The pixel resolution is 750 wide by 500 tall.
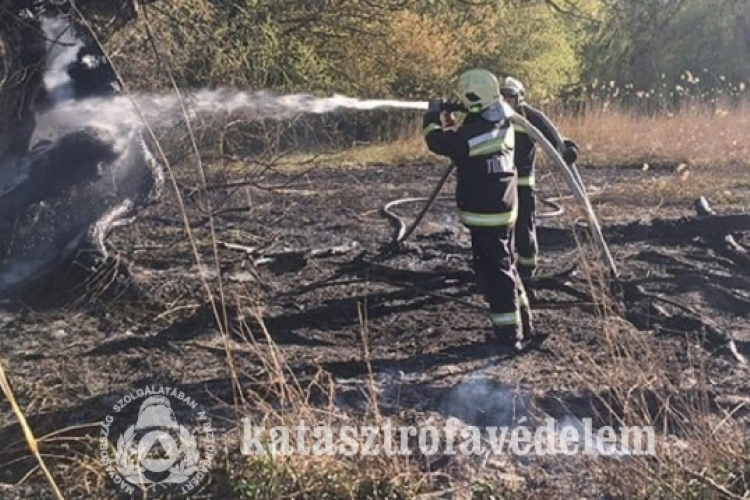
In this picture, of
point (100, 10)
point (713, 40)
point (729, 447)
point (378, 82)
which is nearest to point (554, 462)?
point (729, 447)

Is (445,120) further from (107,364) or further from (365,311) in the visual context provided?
(107,364)

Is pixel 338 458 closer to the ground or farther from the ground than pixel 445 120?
closer to the ground

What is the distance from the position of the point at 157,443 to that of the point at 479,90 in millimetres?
2601

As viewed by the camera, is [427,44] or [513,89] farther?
[427,44]

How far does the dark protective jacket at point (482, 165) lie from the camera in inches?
207

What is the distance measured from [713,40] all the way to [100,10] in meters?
22.8

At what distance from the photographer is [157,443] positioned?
3.99 m

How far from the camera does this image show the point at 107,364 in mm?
4957

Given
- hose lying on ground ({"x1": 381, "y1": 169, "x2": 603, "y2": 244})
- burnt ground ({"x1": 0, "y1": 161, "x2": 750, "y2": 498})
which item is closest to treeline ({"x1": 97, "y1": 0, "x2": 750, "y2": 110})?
burnt ground ({"x1": 0, "y1": 161, "x2": 750, "y2": 498})

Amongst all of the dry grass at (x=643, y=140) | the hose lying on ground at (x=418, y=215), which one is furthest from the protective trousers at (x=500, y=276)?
the dry grass at (x=643, y=140)

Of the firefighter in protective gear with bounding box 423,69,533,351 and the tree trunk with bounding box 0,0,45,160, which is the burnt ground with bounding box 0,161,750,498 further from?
the tree trunk with bounding box 0,0,45,160

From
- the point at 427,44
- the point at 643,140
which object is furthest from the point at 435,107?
the point at 427,44

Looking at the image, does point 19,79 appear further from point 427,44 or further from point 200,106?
point 427,44

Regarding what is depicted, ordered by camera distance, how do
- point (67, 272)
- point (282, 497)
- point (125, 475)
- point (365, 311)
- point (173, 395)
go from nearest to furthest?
point (282, 497) < point (125, 475) < point (173, 395) < point (365, 311) < point (67, 272)
